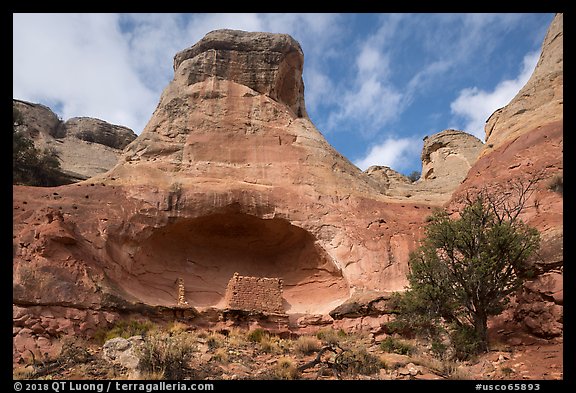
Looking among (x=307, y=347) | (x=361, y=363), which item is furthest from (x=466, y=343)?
(x=307, y=347)

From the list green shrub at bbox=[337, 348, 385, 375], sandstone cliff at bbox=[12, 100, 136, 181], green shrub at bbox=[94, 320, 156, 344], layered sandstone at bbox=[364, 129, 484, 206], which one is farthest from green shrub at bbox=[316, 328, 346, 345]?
sandstone cliff at bbox=[12, 100, 136, 181]

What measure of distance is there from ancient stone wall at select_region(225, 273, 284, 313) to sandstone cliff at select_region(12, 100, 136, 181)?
64.1 feet

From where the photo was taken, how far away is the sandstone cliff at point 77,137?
3572cm

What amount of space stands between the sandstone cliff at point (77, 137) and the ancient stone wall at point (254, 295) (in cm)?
1953

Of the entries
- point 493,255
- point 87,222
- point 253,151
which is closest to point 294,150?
point 253,151

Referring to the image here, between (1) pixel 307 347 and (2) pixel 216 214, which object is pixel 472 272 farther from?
(2) pixel 216 214

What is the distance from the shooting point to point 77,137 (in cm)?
3941

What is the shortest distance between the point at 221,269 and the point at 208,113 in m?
6.83

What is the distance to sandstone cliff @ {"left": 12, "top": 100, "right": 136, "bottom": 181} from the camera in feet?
117

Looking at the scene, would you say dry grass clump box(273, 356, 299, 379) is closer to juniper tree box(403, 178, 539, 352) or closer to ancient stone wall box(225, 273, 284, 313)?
juniper tree box(403, 178, 539, 352)

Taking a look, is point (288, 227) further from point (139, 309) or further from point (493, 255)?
point (493, 255)

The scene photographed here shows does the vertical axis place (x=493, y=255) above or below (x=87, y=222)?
below

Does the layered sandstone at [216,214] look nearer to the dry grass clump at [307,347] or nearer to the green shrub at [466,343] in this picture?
the dry grass clump at [307,347]

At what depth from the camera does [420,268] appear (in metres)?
14.9
